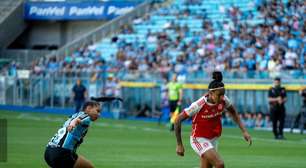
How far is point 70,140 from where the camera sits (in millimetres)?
13477

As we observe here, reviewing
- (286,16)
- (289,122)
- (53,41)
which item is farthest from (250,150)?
(53,41)

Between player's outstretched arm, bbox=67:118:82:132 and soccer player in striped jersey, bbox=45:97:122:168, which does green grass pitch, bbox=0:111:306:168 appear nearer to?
soccer player in striped jersey, bbox=45:97:122:168

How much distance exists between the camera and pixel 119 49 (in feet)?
160

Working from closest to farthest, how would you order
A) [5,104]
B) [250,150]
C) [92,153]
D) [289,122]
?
1. [92,153]
2. [250,150]
3. [289,122]
4. [5,104]

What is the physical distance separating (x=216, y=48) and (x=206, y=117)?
2724cm

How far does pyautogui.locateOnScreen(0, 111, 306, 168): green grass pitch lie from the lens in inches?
797

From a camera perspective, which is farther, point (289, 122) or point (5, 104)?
point (5, 104)

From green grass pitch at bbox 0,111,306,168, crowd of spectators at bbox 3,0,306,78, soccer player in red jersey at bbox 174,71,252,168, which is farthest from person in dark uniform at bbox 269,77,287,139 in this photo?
soccer player in red jersey at bbox 174,71,252,168

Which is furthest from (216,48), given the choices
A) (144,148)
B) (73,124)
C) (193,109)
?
(73,124)

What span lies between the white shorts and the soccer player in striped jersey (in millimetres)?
1976

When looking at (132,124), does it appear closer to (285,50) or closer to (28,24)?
(285,50)

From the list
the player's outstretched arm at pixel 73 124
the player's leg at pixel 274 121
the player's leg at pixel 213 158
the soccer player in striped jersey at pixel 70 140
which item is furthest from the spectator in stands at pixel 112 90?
the player's outstretched arm at pixel 73 124

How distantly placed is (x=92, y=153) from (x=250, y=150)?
4463mm

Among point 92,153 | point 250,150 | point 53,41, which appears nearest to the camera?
point 92,153
